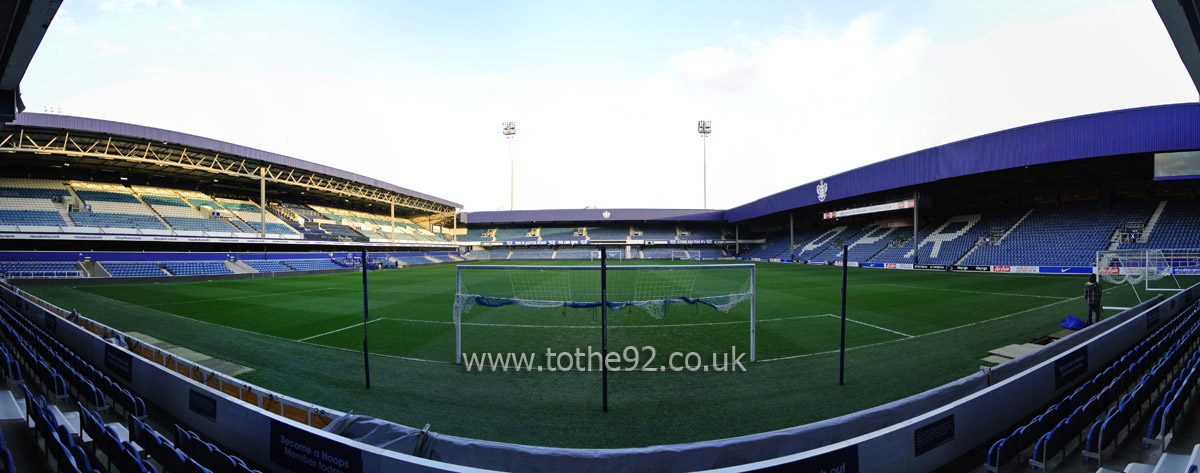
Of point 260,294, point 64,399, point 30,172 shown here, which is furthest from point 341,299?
point 30,172

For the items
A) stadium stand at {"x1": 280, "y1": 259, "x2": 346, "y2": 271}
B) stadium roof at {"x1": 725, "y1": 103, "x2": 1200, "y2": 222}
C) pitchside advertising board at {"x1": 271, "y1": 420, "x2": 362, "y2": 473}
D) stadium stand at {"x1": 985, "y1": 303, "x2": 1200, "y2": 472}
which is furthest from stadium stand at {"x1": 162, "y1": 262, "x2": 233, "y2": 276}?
stadium roof at {"x1": 725, "y1": 103, "x2": 1200, "y2": 222}

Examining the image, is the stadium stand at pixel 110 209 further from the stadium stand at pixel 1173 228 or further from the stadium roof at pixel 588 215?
the stadium stand at pixel 1173 228

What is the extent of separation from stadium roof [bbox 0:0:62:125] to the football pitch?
5.17m

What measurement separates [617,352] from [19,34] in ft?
30.7

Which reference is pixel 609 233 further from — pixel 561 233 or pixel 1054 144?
pixel 1054 144

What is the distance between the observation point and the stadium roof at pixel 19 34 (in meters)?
4.10

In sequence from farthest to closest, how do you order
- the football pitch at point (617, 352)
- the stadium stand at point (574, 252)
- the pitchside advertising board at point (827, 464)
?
1. the stadium stand at point (574, 252)
2. the football pitch at point (617, 352)
3. the pitchside advertising board at point (827, 464)

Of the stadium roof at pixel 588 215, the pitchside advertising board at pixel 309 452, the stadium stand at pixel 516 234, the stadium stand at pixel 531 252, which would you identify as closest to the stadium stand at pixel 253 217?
the stadium roof at pixel 588 215

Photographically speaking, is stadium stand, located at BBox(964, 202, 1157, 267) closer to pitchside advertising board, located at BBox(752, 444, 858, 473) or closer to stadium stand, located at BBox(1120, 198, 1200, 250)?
stadium stand, located at BBox(1120, 198, 1200, 250)

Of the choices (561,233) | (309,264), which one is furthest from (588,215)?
(309,264)

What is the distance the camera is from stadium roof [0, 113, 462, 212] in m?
22.7

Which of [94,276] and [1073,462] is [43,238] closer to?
[94,276]

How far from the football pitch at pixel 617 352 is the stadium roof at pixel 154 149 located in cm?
1497

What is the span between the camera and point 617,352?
8.35 m
